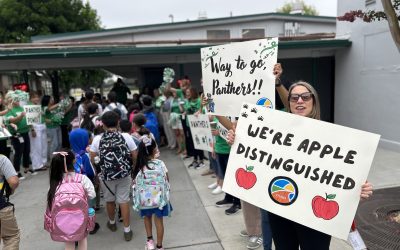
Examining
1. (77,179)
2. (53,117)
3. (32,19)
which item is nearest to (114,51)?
(53,117)

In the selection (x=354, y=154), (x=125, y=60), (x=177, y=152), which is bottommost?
(x=177, y=152)

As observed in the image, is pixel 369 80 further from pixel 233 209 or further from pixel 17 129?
pixel 17 129

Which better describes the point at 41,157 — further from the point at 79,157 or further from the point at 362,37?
the point at 362,37

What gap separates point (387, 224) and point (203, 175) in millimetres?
3577

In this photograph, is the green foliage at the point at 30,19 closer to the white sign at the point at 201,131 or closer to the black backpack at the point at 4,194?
the white sign at the point at 201,131

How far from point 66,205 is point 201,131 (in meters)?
3.82

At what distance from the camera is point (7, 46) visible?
30.8 ft

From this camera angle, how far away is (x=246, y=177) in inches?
95.5

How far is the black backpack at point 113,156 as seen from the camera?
4078 millimetres

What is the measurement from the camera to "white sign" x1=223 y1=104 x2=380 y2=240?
6.89ft

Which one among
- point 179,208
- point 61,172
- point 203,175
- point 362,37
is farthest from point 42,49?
point 362,37

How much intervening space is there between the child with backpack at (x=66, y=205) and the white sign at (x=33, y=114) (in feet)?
15.7

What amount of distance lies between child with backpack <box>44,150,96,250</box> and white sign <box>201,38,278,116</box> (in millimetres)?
1654

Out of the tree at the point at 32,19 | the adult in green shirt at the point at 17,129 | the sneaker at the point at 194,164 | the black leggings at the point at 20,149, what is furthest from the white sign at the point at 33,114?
the tree at the point at 32,19
